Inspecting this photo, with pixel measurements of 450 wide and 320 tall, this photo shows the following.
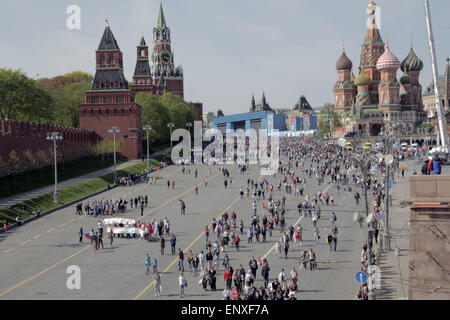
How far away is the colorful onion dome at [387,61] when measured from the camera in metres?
126

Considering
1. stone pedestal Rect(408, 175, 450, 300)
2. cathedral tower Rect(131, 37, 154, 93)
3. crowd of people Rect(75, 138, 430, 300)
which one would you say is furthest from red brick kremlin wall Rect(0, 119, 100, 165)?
cathedral tower Rect(131, 37, 154, 93)

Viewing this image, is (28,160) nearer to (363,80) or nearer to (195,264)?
(195,264)

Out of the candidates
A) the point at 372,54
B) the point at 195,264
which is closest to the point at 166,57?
the point at 372,54

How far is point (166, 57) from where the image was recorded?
150 meters

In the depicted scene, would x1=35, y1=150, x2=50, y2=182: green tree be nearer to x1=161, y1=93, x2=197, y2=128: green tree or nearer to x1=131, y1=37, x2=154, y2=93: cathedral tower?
x1=161, y1=93, x2=197, y2=128: green tree

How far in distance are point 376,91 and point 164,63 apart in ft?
179

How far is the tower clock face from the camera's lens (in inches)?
5881

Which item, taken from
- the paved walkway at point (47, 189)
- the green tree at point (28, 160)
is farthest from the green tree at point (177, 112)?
the green tree at point (28, 160)

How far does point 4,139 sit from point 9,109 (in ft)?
57.6

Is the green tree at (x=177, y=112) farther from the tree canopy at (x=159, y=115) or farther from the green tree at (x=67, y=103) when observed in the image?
the green tree at (x=67, y=103)
